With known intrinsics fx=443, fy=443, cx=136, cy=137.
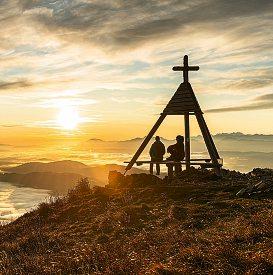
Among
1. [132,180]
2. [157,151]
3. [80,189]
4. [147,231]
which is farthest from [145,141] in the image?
[147,231]

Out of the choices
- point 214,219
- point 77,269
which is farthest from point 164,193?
point 77,269

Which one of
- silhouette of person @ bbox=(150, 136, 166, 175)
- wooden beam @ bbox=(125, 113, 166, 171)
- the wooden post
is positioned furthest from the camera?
silhouette of person @ bbox=(150, 136, 166, 175)

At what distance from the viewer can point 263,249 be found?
879 centimetres

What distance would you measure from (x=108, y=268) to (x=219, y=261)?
7.44 ft

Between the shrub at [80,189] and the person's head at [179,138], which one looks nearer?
the shrub at [80,189]

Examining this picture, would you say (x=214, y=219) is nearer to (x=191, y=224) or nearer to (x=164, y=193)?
(x=191, y=224)

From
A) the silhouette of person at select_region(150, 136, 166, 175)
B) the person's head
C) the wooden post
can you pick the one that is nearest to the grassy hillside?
the wooden post

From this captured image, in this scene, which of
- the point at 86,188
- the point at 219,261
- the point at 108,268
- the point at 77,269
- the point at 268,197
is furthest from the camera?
the point at 86,188

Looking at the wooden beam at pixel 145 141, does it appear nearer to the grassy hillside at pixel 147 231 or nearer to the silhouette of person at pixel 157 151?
the silhouette of person at pixel 157 151

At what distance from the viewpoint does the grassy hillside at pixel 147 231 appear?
8.77 meters

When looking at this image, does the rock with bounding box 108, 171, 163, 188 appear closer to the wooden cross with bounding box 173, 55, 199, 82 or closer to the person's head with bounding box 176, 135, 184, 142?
the person's head with bounding box 176, 135, 184, 142

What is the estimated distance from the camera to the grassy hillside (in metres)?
8.77

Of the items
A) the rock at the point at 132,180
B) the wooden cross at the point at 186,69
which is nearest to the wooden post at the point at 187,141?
the wooden cross at the point at 186,69

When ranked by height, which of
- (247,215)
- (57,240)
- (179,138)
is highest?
(179,138)
